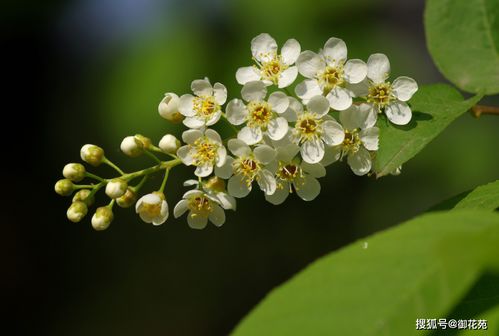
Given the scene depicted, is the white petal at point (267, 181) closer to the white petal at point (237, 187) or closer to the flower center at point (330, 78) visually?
the white petal at point (237, 187)

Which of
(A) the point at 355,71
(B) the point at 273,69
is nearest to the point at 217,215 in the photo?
(B) the point at 273,69

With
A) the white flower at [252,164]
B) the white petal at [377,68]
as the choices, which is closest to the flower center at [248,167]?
the white flower at [252,164]

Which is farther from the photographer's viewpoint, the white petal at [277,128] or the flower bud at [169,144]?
the flower bud at [169,144]

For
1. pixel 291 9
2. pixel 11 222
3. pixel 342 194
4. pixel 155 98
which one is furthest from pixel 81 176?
pixel 11 222

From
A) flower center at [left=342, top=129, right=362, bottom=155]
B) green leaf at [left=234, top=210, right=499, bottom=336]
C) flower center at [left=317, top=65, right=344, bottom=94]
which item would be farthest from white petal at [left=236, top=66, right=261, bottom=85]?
green leaf at [left=234, top=210, right=499, bottom=336]

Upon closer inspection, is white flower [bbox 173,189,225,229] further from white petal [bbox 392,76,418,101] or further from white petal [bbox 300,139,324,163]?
white petal [bbox 392,76,418,101]

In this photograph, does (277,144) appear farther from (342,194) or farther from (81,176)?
(342,194)

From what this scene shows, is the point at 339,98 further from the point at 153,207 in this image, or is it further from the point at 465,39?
the point at 153,207
